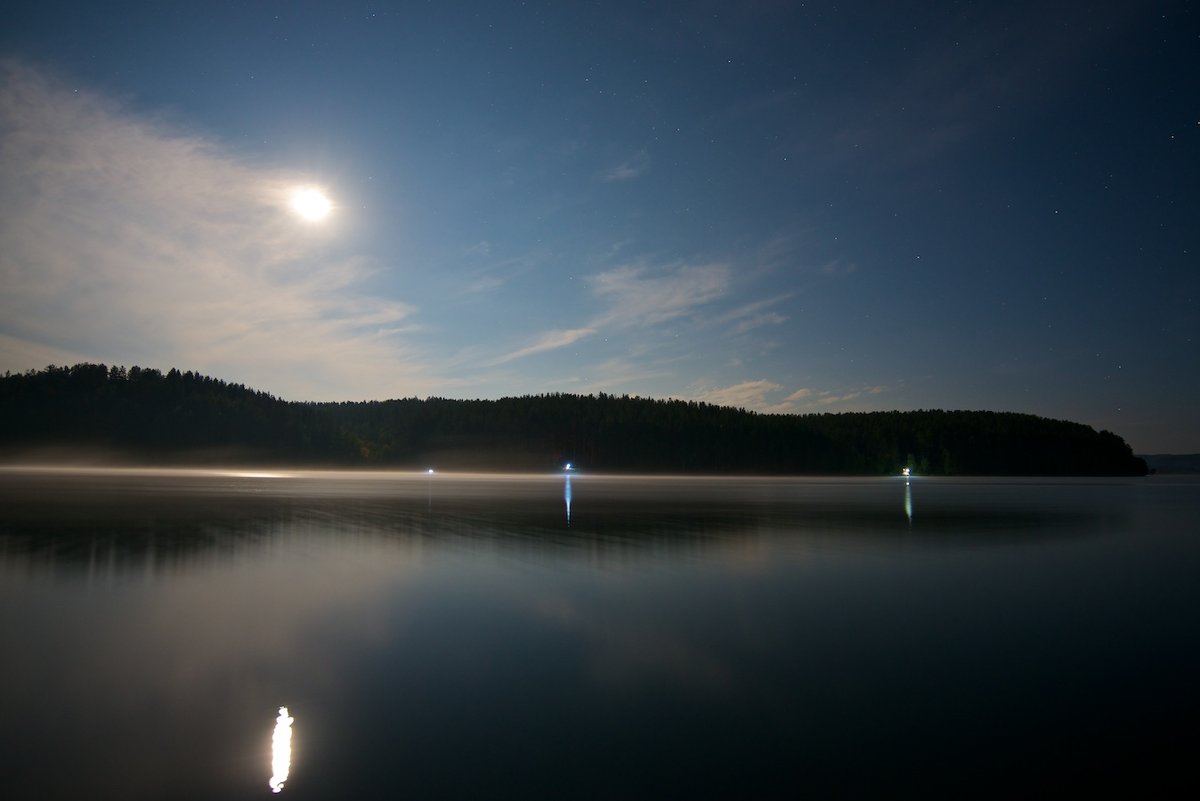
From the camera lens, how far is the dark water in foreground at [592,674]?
6625 mm

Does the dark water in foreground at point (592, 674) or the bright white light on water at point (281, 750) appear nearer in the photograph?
the bright white light on water at point (281, 750)

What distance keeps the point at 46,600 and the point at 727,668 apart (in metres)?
13.8

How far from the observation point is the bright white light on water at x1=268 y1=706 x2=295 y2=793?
6.51 m

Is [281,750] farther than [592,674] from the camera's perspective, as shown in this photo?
No

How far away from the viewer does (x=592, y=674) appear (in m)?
9.87

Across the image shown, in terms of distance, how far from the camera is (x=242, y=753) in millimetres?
7086

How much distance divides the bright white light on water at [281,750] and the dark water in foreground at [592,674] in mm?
97

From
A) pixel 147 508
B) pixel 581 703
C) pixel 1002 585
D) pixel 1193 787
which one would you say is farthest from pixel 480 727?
pixel 147 508

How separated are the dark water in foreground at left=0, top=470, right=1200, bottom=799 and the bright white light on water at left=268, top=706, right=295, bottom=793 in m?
0.10

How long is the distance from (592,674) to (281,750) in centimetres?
412

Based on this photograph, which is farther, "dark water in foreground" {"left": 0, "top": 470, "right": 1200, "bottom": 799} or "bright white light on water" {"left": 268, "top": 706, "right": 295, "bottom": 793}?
"dark water in foreground" {"left": 0, "top": 470, "right": 1200, "bottom": 799}

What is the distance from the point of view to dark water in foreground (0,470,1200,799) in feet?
21.7

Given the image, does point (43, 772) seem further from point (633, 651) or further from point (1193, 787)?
point (1193, 787)

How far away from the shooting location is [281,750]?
7.20 m
